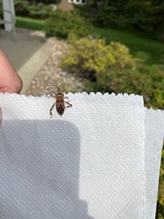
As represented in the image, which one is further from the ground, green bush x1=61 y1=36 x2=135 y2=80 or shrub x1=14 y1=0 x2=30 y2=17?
green bush x1=61 y1=36 x2=135 y2=80

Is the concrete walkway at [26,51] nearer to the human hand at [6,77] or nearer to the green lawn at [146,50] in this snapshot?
the green lawn at [146,50]

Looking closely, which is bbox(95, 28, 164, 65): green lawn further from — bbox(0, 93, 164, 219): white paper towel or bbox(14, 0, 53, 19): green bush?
bbox(0, 93, 164, 219): white paper towel

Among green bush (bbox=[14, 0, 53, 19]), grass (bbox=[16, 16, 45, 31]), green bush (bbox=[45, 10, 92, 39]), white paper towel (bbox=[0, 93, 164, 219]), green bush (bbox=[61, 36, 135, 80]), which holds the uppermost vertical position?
white paper towel (bbox=[0, 93, 164, 219])

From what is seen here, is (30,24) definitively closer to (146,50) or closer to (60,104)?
(146,50)

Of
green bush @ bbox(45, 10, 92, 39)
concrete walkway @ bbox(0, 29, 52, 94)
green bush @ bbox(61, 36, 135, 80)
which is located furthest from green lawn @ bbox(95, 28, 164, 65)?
concrete walkway @ bbox(0, 29, 52, 94)

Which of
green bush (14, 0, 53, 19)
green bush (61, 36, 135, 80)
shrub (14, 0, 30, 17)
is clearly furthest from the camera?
shrub (14, 0, 30, 17)

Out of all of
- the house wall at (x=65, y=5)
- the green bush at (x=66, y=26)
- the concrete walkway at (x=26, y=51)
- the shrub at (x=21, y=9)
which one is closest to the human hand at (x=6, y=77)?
the concrete walkway at (x=26, y=51)
